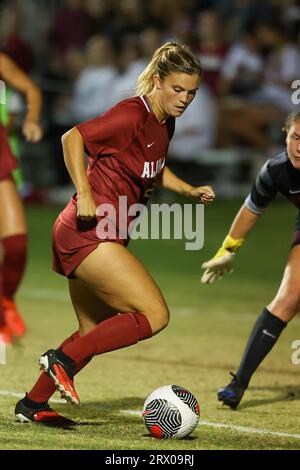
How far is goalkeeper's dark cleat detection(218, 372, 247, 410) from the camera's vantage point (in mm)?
6684

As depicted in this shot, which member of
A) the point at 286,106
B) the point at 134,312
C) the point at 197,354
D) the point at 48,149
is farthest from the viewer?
the point at 48,149

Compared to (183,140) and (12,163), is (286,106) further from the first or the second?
(12,163)

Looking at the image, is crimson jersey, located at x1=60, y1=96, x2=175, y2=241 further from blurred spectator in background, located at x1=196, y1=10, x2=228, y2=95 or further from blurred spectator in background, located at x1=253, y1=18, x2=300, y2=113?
blurred spectator in background, located at x1=196, y1=10, x2=228, y2=95

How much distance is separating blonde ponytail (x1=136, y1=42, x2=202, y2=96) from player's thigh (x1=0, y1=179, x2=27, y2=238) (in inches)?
96.6

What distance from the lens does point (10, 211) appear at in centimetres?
839

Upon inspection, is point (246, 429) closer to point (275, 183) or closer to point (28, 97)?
point (275, 183)

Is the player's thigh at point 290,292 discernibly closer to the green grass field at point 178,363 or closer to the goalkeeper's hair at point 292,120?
the green grass field at point 178,363

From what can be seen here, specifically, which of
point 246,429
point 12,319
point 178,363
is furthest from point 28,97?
point 246,429

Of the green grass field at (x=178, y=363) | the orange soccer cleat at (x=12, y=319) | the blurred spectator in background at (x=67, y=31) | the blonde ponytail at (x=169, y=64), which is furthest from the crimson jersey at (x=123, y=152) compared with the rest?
the blurred spectator in background at (x=67, y=31)

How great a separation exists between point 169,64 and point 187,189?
716 millimetres

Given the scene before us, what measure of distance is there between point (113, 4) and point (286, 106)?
11.9 feet

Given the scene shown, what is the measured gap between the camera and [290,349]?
8680 millimetres

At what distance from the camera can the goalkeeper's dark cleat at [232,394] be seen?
6.68 m

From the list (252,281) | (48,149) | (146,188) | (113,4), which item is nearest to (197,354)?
(146,188)
